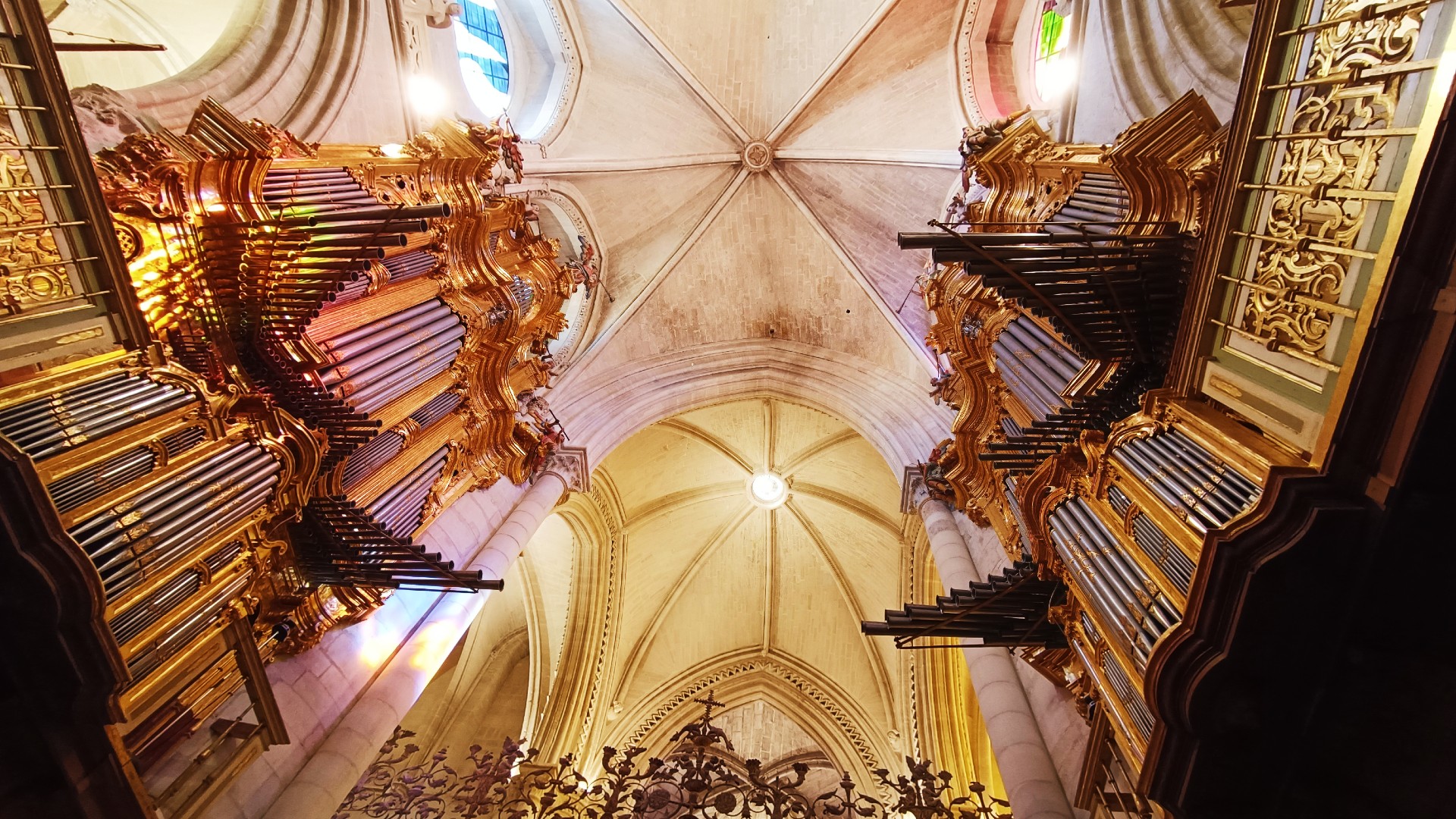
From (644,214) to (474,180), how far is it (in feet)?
18.9

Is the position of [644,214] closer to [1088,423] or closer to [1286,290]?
[1088,423]

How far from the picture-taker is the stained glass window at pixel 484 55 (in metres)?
12.2

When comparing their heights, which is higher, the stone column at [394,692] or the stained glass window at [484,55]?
the stained glass window at [484,55]

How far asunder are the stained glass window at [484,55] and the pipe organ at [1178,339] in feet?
32.1

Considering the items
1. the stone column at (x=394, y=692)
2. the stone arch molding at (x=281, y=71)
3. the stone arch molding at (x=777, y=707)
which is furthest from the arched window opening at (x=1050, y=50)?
the stone arch molding at (x=777, y=707)

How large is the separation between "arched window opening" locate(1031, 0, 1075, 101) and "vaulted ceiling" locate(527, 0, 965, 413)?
4.33 feet

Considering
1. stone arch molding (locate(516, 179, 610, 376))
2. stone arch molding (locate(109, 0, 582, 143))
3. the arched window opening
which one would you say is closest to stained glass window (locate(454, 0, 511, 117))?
stone arch molding (locate(109, 0, 582, 143))

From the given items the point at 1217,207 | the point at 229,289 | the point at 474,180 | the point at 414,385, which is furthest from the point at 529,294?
the point at 1217,207

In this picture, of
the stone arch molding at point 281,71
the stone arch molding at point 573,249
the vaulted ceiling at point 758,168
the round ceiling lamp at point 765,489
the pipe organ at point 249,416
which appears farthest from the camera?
the round ceiling lamp at point 765,489

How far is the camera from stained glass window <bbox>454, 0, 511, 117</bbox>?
12234mm

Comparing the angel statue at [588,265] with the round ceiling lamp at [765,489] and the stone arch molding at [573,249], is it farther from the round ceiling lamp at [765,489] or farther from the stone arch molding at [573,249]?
the round ceiling lamp at [765,489]

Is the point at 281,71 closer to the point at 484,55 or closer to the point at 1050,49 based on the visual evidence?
the point at 484,55

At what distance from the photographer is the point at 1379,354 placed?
309cm

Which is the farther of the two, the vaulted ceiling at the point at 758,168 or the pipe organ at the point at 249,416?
the vaulted ceiling at the point at 758,168
